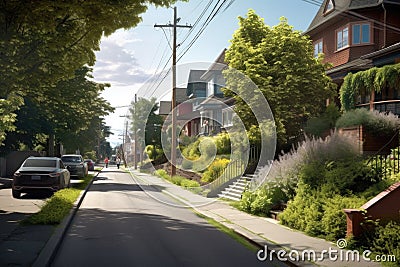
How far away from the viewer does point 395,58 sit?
19500mm

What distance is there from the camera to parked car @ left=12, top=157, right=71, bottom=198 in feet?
62.0

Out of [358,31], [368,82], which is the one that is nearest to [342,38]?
[358,31]

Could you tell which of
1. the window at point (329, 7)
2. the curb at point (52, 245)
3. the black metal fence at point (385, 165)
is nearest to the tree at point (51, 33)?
the curb at point (52, 245)

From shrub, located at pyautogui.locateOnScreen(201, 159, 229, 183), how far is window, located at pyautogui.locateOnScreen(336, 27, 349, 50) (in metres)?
9.26

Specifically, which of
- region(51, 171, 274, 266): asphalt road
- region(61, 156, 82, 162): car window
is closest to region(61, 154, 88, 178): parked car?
region(61, 156, 82, 162): car window

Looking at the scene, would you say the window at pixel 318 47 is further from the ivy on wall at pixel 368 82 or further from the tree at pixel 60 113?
the tree at pixel 60 113

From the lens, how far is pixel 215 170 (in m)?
23.5

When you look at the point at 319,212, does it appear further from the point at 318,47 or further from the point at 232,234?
the point at 318,47

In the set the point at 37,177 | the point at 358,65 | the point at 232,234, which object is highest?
the point at 358,65

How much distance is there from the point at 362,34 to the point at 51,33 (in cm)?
1762

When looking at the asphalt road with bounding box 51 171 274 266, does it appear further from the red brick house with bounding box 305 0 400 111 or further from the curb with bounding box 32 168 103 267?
the red brick house with bounding box 305 0 400 111

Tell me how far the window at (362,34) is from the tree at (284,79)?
3449mm

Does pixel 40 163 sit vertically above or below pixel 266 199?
above

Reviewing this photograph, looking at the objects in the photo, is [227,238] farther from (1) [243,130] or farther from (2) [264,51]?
(2) [264,51]
